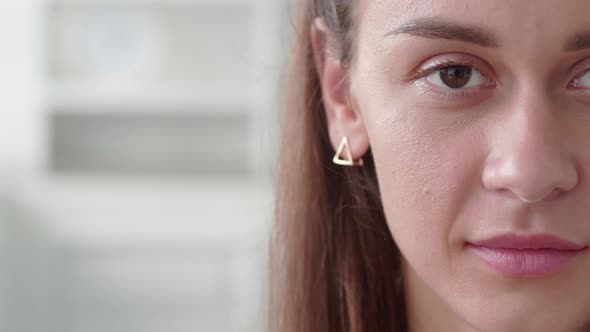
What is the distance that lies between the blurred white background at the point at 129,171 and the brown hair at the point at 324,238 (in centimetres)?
198

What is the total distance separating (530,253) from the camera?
3.10ft

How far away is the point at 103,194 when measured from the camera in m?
3.35

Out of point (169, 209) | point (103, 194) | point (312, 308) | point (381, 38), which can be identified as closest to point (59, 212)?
point (103, 194)

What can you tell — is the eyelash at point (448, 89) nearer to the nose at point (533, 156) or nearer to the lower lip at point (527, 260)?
the nose at point (533, 156)

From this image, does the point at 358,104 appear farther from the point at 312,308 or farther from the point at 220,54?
the point at 220,54

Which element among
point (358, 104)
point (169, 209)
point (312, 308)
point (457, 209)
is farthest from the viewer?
point (169, 209)

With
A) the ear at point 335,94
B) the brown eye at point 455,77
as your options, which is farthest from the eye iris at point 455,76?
the ear at point 335,94

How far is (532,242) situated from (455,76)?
0.21 metres

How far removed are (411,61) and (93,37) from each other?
259cm

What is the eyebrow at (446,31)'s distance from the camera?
3.07ft

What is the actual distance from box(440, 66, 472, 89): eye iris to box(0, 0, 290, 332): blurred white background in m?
2.28

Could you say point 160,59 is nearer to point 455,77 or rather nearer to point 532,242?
point 455,77

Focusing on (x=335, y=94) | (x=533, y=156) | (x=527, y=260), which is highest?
(x=335, y=94)

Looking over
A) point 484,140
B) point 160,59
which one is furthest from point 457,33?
point 160,59
